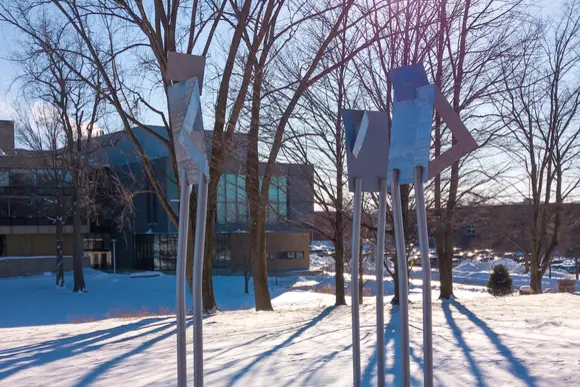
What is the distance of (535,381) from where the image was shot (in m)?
4.85

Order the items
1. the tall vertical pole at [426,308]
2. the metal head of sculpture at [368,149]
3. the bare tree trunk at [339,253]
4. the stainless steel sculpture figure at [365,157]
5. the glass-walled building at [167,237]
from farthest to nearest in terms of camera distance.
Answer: the glass-walled building at [167,237], the bare tree trunk at [339,253], the metal head of sculpture at [368,149], the stainless steel sculpture figure at [365,157], the tall vertical pole at [426,308]

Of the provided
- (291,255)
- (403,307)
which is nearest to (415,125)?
(403,307)

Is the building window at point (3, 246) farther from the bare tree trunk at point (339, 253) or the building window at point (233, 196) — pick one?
the bare tree trunk at point (339, 253)

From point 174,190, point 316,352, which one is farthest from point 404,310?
point 174,190

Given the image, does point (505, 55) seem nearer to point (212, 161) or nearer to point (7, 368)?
point (212, 161)

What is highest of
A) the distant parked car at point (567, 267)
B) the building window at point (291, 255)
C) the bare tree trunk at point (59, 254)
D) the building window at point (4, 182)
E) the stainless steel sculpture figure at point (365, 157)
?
the building window at point (4, 182)

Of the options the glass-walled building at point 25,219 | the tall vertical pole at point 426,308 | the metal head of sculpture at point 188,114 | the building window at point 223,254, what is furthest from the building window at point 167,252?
the tall vertical pole at point 426,308

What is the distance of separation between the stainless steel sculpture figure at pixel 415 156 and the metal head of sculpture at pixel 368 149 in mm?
322

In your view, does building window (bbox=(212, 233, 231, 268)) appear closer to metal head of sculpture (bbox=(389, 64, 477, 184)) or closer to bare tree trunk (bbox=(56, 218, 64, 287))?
bare tree trunk (bbox=(56, 218, 64, 287))

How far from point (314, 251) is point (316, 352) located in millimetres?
59996

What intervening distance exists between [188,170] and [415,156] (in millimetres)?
1453

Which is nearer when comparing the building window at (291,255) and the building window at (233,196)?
the building window at (233,196)

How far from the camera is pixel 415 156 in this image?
380cm

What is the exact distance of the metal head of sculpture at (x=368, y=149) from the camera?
4477 mm
